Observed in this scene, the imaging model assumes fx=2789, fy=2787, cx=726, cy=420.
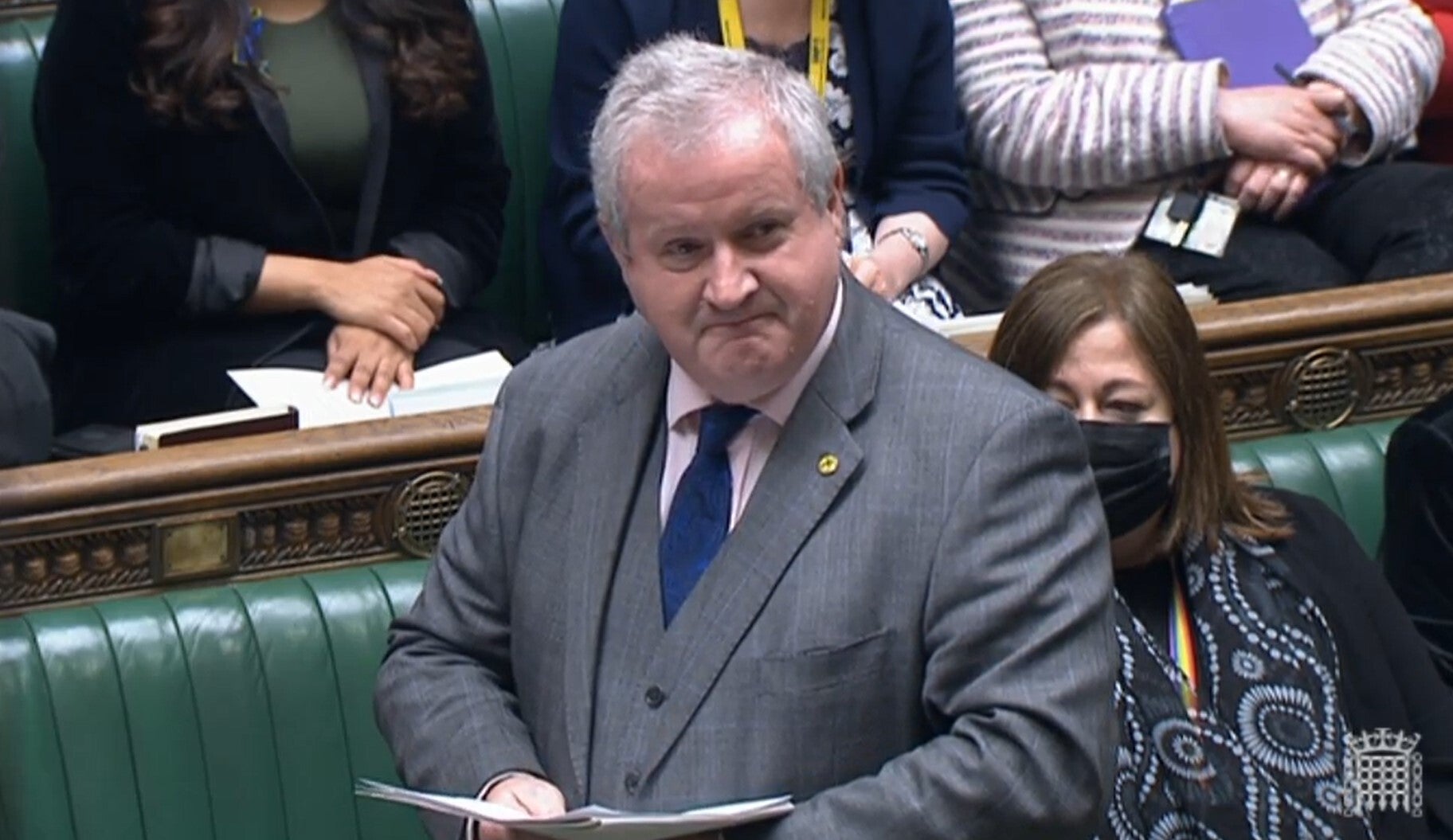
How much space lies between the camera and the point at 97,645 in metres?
3.03

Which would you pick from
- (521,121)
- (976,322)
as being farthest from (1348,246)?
(521,121)

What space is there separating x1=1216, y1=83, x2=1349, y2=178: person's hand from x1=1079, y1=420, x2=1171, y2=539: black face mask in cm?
115

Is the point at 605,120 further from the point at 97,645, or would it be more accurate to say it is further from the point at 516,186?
the point at 516,186

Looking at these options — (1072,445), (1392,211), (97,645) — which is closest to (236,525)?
(97,645)

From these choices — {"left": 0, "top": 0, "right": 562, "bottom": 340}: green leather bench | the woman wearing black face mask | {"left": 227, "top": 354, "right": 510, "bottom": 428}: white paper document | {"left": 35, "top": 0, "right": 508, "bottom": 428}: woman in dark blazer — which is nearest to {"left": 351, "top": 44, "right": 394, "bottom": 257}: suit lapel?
{"left": 35, "top": 0, "right": 508, "bottom": 428}: woman in dark blazer

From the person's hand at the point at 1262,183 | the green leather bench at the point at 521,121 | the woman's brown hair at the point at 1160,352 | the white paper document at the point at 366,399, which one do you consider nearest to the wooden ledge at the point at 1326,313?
the person's hand at the point at 1262,183

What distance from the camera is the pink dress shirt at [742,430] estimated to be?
2.24 metres

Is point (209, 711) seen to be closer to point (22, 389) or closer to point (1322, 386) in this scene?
point (22, 389)

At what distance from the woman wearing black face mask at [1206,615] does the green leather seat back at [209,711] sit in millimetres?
854

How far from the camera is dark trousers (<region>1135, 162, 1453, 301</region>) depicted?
371 centimetres

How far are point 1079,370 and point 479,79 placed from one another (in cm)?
114

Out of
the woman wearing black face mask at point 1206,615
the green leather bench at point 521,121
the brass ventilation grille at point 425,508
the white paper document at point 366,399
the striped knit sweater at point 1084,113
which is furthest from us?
the green leather bench at point 521,121

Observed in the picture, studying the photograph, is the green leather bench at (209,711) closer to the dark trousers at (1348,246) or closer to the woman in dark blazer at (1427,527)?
the woman in dark blazer at (1427,527)

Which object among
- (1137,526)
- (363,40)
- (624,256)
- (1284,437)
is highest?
(624,256)
